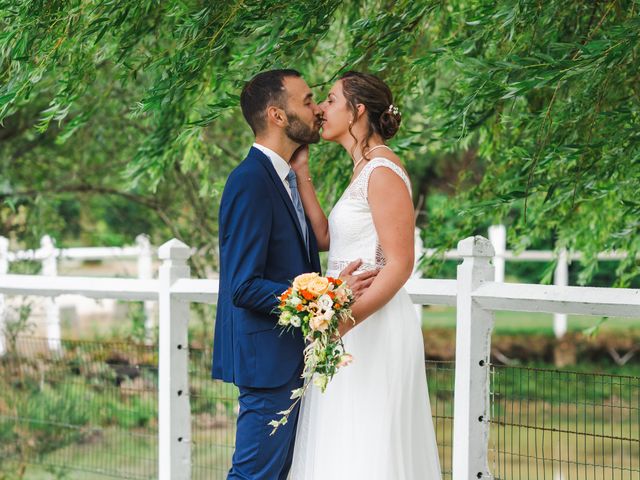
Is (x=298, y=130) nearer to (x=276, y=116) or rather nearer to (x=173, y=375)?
(x=276, y=116)

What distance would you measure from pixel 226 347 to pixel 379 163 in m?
0.81

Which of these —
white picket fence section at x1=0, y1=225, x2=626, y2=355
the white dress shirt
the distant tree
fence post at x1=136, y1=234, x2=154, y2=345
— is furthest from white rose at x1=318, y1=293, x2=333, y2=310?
fence post at x1=136, y1=234, x2=154, y2=345

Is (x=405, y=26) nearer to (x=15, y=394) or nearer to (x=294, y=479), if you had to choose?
(x=294, y=479)

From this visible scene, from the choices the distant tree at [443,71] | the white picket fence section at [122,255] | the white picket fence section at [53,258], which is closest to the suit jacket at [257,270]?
the distant tree at [443,71]

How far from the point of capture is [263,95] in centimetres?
353

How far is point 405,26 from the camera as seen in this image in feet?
15.4

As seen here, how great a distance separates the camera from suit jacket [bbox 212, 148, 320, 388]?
10.7ft

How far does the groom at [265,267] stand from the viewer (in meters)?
3.29

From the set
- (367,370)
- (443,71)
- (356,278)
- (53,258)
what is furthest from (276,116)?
(53,258)

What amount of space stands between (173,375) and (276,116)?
173 centimetres

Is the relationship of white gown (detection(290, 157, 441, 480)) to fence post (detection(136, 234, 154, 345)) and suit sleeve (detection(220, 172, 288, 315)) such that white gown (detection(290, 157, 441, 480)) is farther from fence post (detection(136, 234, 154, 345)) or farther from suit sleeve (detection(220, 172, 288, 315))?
fence post (detection(136, 234, 154, 345))

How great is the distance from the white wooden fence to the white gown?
28cm

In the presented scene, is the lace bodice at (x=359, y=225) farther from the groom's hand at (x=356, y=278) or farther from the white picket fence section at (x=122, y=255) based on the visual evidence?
the white picket fence section at (x=122, y=255)

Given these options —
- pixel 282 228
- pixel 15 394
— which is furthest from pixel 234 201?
pixel 15 394
